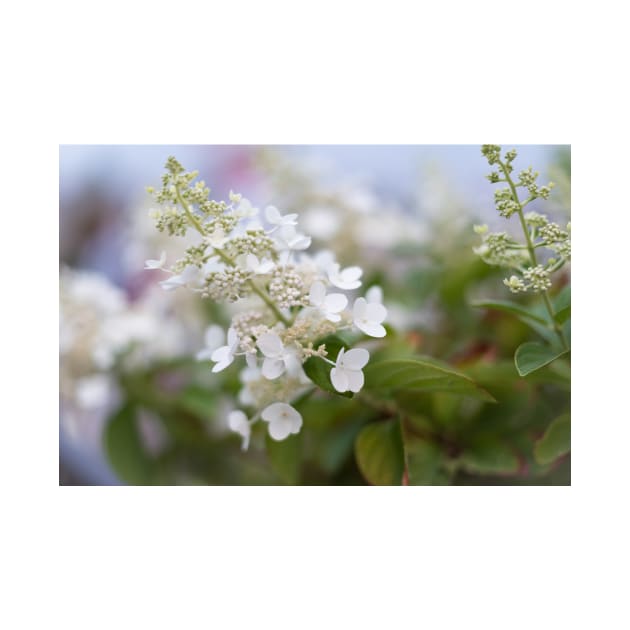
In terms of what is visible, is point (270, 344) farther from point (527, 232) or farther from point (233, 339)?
point (527, 232)

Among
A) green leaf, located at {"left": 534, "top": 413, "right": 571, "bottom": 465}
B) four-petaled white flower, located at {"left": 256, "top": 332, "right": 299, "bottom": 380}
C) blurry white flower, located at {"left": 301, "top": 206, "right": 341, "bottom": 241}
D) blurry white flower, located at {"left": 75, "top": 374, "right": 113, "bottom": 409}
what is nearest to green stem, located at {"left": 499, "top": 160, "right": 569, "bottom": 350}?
green leaf, located at {"left": 534, "top": 413, "right": 571, "bottom": 465}

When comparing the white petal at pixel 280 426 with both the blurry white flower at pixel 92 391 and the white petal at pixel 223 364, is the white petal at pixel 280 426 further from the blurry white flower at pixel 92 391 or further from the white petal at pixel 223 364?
the blurry white flower at pixel 92 391

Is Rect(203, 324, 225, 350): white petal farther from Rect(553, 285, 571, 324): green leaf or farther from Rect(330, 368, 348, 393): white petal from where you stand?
Rect(553, 285, 571, 324): green leaf

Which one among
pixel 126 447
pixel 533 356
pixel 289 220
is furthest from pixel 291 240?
pixel 126 447

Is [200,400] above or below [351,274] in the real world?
below

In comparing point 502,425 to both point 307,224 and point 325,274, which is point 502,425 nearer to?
point 325,274

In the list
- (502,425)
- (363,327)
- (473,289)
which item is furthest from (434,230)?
(363,327)

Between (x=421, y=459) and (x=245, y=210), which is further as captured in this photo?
(x=421, y=459)

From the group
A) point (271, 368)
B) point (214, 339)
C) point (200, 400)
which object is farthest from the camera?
point (200, 400)
